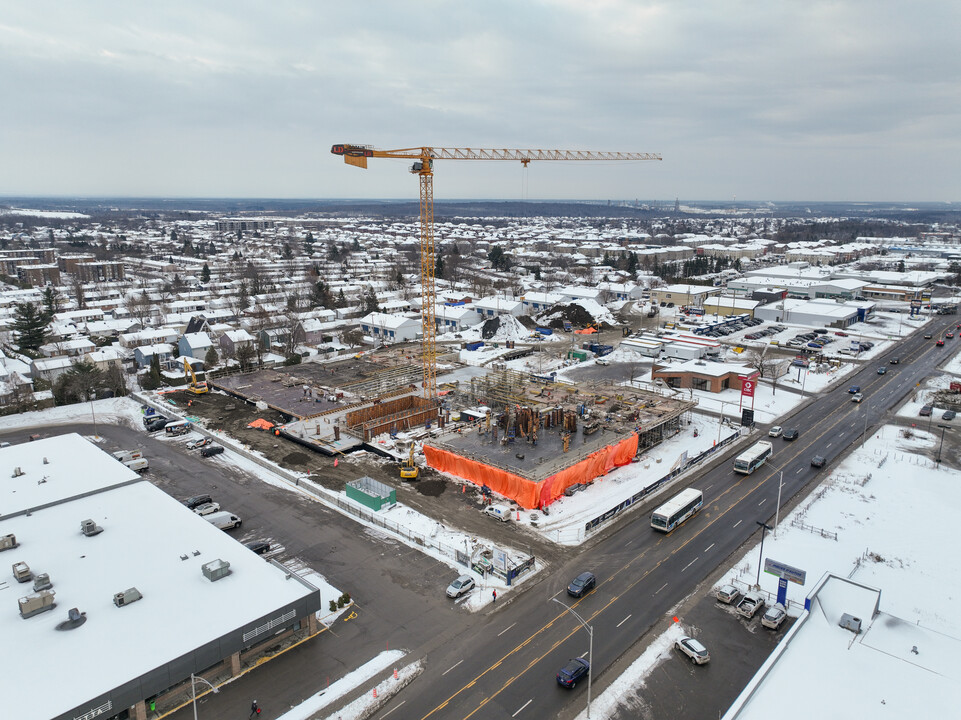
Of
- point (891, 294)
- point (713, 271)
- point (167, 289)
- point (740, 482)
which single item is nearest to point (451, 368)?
point (740, 482)

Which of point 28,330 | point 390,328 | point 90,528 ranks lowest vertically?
point 90,528

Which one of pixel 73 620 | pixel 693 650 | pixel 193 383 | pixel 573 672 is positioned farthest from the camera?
pixel 193 383

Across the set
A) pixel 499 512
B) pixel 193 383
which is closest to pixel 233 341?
pixel 193 383

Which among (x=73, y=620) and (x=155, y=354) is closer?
(x=73, y=620)

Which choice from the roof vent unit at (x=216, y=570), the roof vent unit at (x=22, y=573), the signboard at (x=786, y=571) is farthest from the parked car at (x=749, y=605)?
the roof vent unit at (x=22, y=573)

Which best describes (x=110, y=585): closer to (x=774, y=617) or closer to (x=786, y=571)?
(x=774, y=617)

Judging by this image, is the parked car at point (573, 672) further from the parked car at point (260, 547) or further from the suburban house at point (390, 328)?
the suburban house at point (390, 328)
